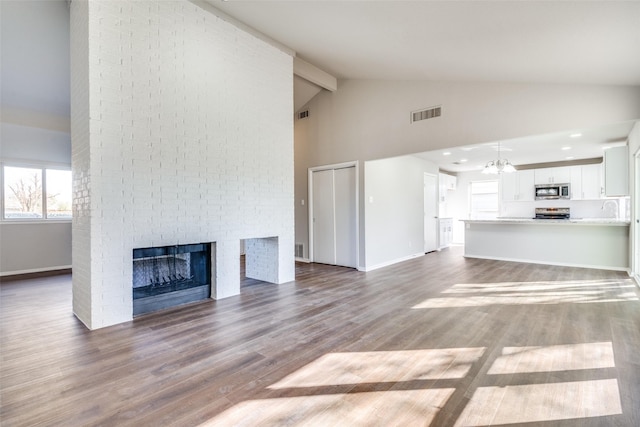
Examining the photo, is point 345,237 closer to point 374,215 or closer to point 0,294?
point 374,215

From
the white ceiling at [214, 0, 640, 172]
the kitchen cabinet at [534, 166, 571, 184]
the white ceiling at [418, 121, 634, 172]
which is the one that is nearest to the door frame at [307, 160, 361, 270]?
the white ceiling at [418, 121, 634, 172]

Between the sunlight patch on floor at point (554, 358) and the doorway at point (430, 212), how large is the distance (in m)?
5.66

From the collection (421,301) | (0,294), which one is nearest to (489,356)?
(421,301)

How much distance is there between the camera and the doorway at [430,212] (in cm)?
829

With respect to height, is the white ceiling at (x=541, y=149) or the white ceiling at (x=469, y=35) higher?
the white ceiling at (x=469, y=35)

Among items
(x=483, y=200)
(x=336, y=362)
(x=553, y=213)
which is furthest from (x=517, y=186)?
(x=336, y=362)

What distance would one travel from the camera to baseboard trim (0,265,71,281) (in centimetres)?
556

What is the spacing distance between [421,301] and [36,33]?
20.5 ft

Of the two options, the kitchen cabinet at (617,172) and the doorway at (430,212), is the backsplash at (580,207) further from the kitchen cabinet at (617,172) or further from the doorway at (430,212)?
the doorway at (430,212)

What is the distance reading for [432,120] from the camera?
15.7 ft

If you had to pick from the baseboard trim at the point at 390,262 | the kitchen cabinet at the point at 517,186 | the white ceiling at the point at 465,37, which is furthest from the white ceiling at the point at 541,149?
the baseboard trim at the point at 390,262

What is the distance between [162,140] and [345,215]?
12.2ft

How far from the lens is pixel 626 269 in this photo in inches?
221

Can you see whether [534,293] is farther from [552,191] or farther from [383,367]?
[552,191]
